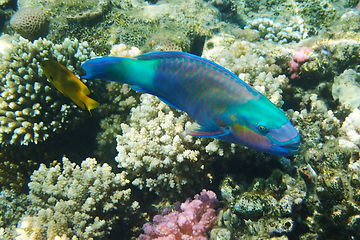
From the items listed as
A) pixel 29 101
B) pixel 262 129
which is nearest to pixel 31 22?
pixel 29 101

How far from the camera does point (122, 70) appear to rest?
1.51m

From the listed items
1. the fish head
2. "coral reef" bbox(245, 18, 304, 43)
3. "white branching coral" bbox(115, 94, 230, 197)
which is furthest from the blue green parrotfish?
"coral reef" bbox(245, 18, 304, 43)

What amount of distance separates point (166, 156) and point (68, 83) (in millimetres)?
1569

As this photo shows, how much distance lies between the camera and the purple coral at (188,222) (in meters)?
2.47

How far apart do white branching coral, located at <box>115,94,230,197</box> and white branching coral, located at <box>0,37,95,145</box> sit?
144 cm

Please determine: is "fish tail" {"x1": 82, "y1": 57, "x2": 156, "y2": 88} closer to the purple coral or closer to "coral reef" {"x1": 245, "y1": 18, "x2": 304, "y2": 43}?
the purple coral

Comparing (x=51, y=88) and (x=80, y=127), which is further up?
(x=51, y=88)

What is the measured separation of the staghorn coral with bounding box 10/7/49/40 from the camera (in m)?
5.32

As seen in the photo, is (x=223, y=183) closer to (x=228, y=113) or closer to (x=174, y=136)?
(x=174, y=136)

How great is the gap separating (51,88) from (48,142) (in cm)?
104

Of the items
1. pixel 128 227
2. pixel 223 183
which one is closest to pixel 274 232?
pixel 223 183

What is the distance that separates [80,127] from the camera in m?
3.87

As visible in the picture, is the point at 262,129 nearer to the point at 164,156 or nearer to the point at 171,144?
the point at 171,144

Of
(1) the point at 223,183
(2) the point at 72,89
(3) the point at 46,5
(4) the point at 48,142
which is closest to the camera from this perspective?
(2) the point at 72,89
